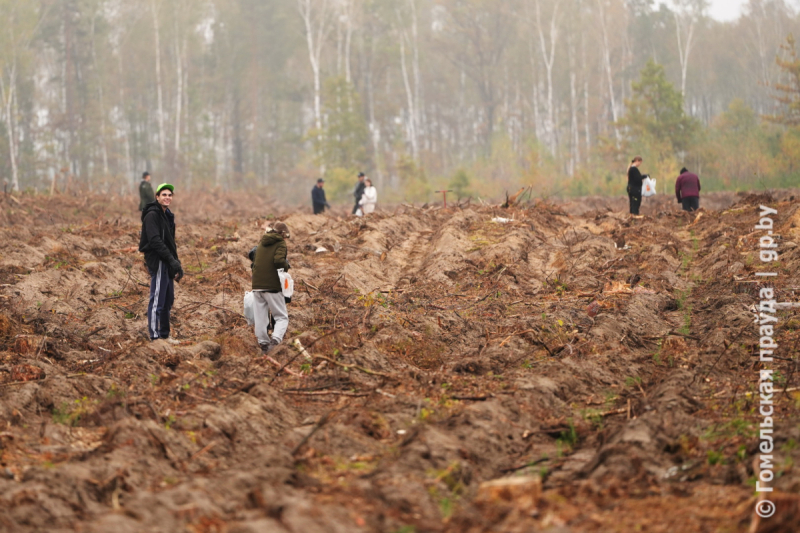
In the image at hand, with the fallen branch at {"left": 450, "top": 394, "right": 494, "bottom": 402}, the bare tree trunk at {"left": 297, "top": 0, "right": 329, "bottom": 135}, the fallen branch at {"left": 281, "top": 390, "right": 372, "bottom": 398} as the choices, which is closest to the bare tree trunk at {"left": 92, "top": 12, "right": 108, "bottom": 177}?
the bare tree trunk at {"left": 297, "top": 0, "right": 329, "bottom": 135}

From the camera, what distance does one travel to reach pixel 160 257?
887 centimetres

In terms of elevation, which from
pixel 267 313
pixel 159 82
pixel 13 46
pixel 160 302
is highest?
pixel 13 46

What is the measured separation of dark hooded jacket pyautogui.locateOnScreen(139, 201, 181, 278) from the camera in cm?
873

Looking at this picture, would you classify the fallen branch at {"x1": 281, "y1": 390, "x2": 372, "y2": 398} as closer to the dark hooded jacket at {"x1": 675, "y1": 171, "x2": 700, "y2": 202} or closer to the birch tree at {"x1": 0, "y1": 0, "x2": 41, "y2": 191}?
the dark hooded jacket at {"x1": 675, "y1": 171, "x2": 700, "y2": 202}

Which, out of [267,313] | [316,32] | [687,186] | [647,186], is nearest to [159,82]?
[316,32]

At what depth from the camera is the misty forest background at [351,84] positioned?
46.0m

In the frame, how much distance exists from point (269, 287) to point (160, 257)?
1.26 meters

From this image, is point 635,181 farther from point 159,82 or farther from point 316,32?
point 316,32

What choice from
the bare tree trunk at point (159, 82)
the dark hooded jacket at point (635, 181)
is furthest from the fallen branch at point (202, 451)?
the bare tree trunk at point (159, 82)

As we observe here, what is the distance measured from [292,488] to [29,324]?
652cm

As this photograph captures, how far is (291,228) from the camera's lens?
64.8ft

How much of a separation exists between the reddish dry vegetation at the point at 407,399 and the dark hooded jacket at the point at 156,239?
0.96 metres

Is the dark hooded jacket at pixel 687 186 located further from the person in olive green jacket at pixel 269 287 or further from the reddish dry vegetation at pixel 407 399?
the person in olive green jacket at pixel 269 287

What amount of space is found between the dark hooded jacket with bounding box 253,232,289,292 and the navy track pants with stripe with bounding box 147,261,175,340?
0.99m
